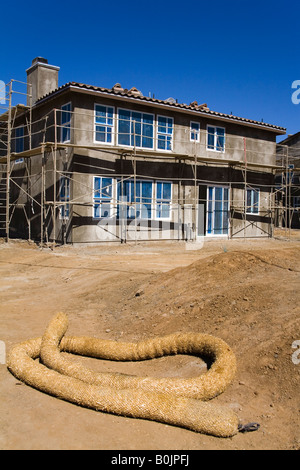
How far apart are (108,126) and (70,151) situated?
2.01m

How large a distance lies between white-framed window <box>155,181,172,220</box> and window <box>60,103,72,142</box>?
4348 millimetres

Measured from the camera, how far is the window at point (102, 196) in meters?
16.7

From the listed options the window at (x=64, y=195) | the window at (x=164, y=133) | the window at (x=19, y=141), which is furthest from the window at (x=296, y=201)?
the window at (x=64, y=195)

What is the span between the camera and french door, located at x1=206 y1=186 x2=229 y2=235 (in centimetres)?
2044

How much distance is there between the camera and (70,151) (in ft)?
53.5

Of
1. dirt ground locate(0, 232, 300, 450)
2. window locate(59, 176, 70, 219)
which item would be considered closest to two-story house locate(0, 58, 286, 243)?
window locate(59, 176, 70, 219)

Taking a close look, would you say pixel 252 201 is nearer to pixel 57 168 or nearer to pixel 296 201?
pixel 57 168

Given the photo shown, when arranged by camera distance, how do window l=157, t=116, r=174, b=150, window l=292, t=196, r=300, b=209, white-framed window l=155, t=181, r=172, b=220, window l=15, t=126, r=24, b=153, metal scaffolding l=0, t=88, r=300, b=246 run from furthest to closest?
window l=292, t=196, r=300, b=209 < window l=15, t=126, r=24, b=153 < window l=157, t=116, r=174, b=150 < white-framed window l=155, t=181, r=172, b=220 < metal scaffolding l=0, t=88, r=300, b=246

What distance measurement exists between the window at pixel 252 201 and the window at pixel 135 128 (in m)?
6.50

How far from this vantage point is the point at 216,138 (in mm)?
20625

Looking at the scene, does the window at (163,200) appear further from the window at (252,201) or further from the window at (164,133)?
the window at (252,201)

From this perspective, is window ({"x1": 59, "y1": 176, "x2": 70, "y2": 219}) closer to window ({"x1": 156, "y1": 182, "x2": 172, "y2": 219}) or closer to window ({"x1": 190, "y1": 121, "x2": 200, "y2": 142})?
window ({"x1": 156, "y1": 182, "x2": 172, "y2": 219})

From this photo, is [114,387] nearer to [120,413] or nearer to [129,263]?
[120,413]

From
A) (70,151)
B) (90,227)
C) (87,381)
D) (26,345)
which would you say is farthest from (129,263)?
(87,381)
